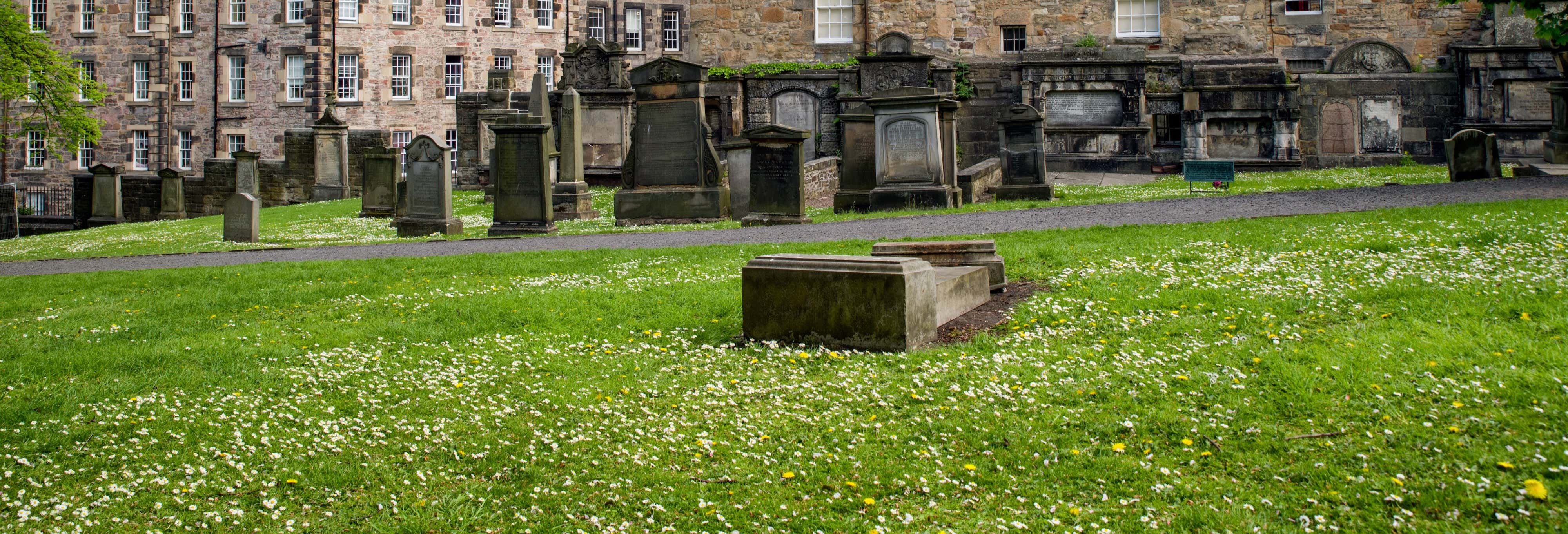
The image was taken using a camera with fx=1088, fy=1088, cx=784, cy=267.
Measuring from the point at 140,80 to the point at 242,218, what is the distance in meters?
35.0

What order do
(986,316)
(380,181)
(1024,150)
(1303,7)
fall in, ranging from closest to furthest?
(986,316)
(1024,150)
(380,181)
(1303,7)

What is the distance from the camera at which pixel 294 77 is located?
1801 inches

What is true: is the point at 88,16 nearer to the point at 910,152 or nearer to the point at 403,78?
the point at 403,78

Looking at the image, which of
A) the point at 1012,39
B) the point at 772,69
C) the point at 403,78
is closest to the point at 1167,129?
the point at 1012,39

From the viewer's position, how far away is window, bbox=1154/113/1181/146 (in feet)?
96.4

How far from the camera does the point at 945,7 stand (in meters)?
34.4

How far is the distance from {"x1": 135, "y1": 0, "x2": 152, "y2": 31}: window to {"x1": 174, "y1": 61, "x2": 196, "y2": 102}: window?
7.30 ft

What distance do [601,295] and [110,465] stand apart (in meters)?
4.67

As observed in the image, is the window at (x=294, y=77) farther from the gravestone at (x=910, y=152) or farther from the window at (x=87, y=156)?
the gravestone at (x=910, y=152)

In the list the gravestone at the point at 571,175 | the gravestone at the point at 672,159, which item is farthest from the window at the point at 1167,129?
the gravestone at the point at 571,175

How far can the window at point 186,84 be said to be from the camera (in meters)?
46.8

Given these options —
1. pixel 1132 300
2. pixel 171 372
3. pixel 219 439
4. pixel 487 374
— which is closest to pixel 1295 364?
pixel 1132 300

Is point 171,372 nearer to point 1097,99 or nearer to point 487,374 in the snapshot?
point 487,374

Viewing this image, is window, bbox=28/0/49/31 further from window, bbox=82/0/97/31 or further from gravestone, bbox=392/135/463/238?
gravestone, bbox=392/135/463/238
